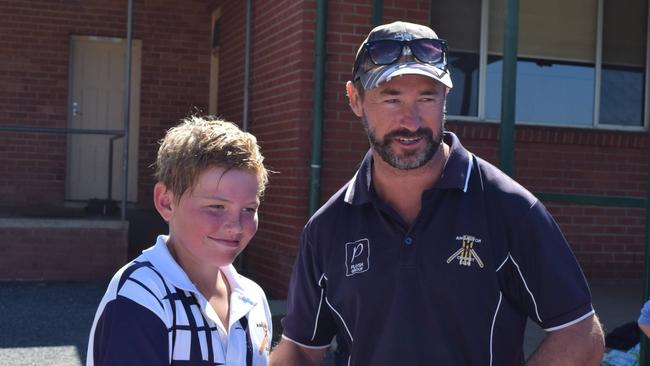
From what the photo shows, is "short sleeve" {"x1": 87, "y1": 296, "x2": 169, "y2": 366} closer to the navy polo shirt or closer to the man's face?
the navy polo shirt

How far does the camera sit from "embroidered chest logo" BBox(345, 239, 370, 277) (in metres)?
2.34

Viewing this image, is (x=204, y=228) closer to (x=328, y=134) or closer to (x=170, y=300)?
(x=170, y=300)

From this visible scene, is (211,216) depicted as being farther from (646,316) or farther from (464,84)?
(464,84)

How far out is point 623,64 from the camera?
818 centimetres

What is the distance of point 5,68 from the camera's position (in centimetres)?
1002

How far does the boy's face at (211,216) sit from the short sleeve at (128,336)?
285 millimetres

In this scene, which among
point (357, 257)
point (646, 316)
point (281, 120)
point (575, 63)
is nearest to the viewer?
point (357, 257)

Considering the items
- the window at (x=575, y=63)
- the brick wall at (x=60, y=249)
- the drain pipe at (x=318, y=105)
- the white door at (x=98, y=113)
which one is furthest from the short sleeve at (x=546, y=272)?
the white door at (x=98, y=113)

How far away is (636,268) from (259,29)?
4.54 meters

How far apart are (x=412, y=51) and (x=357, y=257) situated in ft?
2.06

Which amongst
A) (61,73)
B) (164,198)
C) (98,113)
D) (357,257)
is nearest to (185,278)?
(164,198)

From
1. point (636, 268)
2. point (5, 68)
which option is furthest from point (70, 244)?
point (636, 268)

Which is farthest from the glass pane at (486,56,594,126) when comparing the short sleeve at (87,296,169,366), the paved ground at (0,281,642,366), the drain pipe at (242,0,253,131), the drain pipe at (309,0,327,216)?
the short sleeve at (87,296,169,366)

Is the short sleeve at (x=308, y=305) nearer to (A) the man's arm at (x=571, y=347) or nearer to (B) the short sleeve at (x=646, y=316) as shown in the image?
(A) the man's arm at (x=571, y=347)
